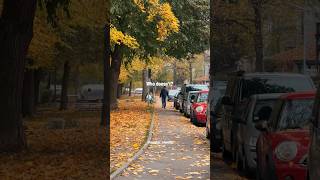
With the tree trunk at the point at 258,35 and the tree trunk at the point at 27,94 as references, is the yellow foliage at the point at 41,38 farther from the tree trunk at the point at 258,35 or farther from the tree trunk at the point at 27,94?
the tree trunk at the point at 258,35

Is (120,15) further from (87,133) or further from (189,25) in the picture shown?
(87,133)

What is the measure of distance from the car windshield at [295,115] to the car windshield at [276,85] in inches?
162

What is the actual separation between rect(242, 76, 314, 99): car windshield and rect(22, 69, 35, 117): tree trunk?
21.6m

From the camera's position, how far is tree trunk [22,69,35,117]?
34.3 m

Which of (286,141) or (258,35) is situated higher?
(258,35)

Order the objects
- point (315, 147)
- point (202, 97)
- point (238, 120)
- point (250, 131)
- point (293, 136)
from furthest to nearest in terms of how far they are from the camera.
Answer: point (202, 97)
point (238, 120)
point (250, 131)
point (293, 136)
point (315, 147)

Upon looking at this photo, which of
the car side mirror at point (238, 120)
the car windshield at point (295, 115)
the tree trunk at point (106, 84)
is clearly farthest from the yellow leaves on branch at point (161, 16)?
the car windshield at point (295, 115)

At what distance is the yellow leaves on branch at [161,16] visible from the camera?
115 ft

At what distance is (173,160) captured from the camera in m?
14.1

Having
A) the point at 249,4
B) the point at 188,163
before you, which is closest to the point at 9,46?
the point at 188,163

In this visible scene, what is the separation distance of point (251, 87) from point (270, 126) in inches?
198

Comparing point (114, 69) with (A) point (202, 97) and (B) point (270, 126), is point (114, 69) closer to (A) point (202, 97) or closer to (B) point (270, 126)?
(A) point (202, 97)

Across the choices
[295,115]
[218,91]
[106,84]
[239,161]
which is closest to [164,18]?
[106,84]

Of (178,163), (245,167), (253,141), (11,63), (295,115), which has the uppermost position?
(11,63)
